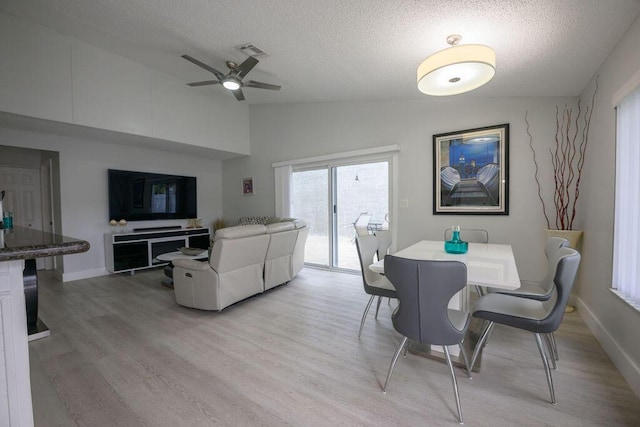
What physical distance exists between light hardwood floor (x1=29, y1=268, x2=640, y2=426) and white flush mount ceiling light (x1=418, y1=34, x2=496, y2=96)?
2040 mm

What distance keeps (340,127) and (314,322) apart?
3118 mm

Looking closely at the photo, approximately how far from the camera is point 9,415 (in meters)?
0.98

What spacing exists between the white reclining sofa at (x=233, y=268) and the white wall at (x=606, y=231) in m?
3.04

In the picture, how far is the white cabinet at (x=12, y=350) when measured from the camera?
0.96 meters

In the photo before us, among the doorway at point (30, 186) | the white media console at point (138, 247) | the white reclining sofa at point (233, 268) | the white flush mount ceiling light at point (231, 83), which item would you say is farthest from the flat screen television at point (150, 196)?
the white flush mount ceiling light at point (231, 83)

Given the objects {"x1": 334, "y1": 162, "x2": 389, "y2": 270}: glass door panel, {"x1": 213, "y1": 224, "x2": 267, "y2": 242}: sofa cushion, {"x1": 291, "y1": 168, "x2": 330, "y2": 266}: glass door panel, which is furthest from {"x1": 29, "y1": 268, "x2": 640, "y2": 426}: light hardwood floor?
{"x1": 291, "y1": 168, "x2": 330, "y2": 266}: glass door panel

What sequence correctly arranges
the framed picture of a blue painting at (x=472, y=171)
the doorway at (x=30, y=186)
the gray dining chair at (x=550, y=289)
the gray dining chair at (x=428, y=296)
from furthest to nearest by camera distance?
the doorway at (x=30, y=186)
the framed picture of a blue painting at (x=472, y=171)
the gray dining chair at (x=550, y=289)
the gray dining chair at (x=428, y=296)

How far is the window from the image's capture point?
174 centimetres

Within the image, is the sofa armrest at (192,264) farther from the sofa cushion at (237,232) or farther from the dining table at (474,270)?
the dining table at (474,270)

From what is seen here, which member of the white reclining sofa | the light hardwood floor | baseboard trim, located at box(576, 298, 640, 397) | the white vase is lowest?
the light hardwood floor

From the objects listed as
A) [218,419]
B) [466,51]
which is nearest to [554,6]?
[466,51]

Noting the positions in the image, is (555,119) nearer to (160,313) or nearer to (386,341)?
(386,341)

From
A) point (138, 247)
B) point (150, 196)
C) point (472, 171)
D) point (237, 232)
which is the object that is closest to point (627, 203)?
point (472, 171)

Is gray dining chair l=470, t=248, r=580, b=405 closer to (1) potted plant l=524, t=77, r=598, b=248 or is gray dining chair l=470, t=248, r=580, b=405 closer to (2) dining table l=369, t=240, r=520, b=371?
(2) dining table l=369, t=240, r=520, b=371
